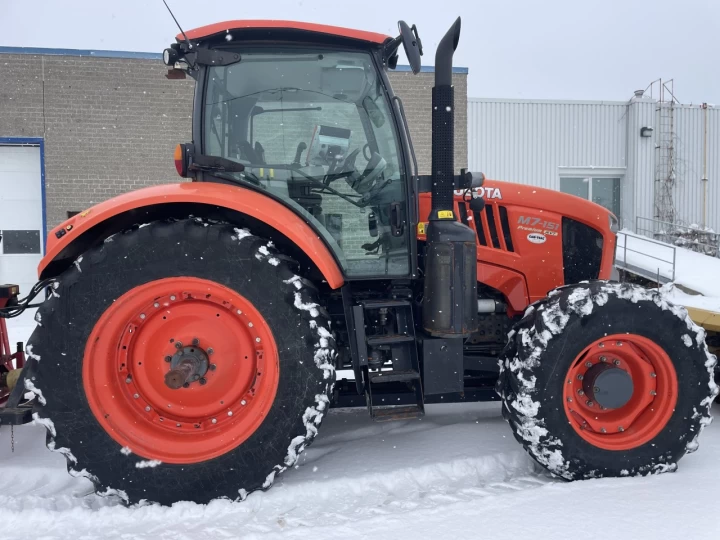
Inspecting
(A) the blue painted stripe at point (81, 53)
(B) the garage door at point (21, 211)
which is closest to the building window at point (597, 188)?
(A) the blue painted stripe at point (81, 53)

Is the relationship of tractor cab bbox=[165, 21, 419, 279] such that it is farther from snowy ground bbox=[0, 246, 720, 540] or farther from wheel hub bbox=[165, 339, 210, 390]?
snowy ground bbox=[0, 246, 720, 540]

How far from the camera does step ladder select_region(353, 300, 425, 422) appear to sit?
2893 mm

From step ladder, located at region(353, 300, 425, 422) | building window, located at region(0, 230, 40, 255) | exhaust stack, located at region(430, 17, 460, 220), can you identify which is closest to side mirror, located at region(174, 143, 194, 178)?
step ladder, located at region(353, 300, 425, 422)

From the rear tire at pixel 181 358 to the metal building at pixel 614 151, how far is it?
1129cm

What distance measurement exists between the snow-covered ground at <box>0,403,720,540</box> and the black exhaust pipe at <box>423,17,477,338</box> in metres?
0.72

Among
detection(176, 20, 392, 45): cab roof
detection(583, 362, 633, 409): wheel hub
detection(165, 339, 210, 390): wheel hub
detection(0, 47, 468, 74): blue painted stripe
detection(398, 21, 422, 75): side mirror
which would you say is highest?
detection(0, 47, 468, 74): blue painted stripe

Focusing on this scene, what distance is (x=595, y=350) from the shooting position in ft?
9.38

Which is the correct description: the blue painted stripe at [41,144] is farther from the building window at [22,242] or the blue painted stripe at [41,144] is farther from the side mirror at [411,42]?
the side mirror at [411,42]

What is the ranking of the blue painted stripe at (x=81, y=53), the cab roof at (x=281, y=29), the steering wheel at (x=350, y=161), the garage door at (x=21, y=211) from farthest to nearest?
the garage door at (x=21, y=211), the blue painted stripe at (x=81, y=53), the steering wheel at (x=350, y=161), the cab roof at (x=281, y=29)

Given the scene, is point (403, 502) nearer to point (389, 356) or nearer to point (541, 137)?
point (389, 356)

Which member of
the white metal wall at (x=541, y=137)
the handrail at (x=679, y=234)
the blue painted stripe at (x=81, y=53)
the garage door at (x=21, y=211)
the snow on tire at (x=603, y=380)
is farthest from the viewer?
the white metal wall at (x=541, y=137)

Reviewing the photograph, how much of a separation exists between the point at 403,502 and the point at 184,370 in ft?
3.78

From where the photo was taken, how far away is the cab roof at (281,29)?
2.86 m

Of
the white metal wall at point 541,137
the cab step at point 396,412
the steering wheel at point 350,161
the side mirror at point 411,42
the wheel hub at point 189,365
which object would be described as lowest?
the cab step at point 396,412
